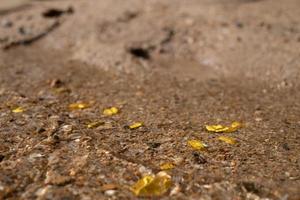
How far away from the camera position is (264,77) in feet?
13.0

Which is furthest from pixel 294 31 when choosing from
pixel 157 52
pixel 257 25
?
pixel 157 52

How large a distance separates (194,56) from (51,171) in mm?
2389

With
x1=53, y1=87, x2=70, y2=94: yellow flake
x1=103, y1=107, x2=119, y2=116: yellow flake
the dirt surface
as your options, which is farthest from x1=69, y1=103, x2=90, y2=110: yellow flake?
x1=53, y1=87, x2=70, y2=94: yellow flake

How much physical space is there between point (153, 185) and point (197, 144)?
0.49 m

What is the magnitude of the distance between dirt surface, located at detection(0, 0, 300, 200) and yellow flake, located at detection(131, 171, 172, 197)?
0.04 meters

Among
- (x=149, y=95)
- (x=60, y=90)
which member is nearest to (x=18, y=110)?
(x=60, y=90)

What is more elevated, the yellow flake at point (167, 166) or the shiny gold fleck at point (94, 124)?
the shiny gold fleck at point (94, 124)

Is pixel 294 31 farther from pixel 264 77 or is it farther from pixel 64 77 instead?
pixel 64 77

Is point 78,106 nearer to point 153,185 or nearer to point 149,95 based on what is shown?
point 149,95

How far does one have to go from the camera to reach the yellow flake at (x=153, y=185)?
2.22 meters

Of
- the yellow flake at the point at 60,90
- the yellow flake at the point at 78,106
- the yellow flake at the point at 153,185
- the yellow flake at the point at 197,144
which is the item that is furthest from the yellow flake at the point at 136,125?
the yellow flake at the point at 60,90

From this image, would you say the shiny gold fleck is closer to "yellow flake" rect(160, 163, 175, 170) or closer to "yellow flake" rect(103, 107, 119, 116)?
"yellow flake" rect(103, 107, 119, 116)

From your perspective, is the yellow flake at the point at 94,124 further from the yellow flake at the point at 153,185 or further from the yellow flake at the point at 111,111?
the yellow flake at the point at 153,185

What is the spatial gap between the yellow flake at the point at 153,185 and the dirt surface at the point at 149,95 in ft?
0.12
